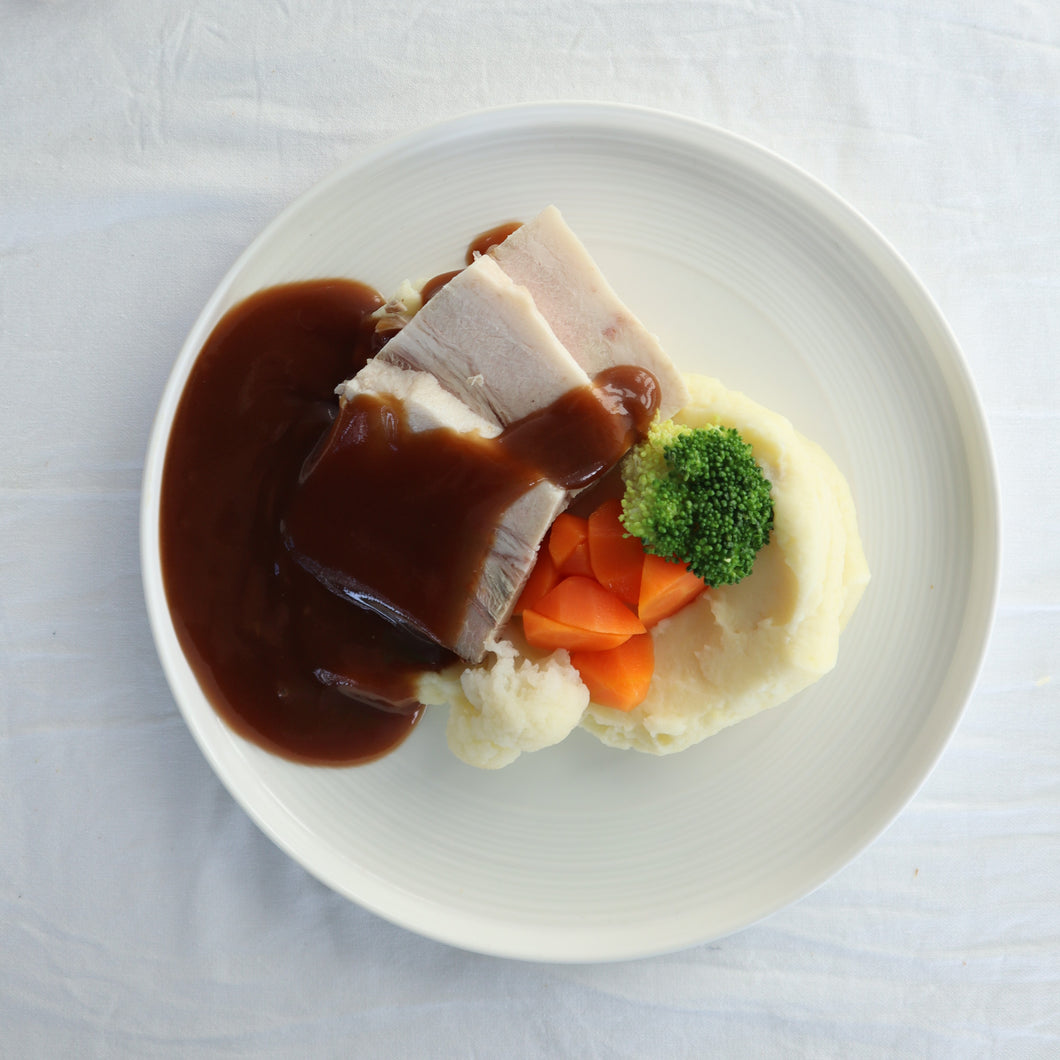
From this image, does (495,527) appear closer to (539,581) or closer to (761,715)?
(539,581)

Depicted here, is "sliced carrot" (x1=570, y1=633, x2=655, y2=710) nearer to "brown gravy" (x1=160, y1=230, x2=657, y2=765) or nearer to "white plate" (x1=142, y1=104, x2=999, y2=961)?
"white plate" (x1=142, y1=104, x2=999, y2=961)

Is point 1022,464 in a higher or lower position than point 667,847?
higher

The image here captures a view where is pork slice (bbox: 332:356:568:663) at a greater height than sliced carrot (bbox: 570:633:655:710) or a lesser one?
greater

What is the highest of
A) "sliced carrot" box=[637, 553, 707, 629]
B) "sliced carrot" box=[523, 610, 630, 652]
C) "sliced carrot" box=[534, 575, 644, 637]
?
"sliced carrot" box=[637, 553, 707, 629]

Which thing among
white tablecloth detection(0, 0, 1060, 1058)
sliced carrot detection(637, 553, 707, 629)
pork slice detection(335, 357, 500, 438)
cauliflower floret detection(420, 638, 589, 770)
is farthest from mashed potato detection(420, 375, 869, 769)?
white tablecloth detection(0, 0, 1060, 1058)

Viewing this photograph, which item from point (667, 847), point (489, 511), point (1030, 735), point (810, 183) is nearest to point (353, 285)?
point (489, 511)

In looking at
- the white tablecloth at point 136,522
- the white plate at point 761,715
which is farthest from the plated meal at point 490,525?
the white tablecloth at point 136,522

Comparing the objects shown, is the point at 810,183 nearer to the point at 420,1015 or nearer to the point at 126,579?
the point at 126,579
